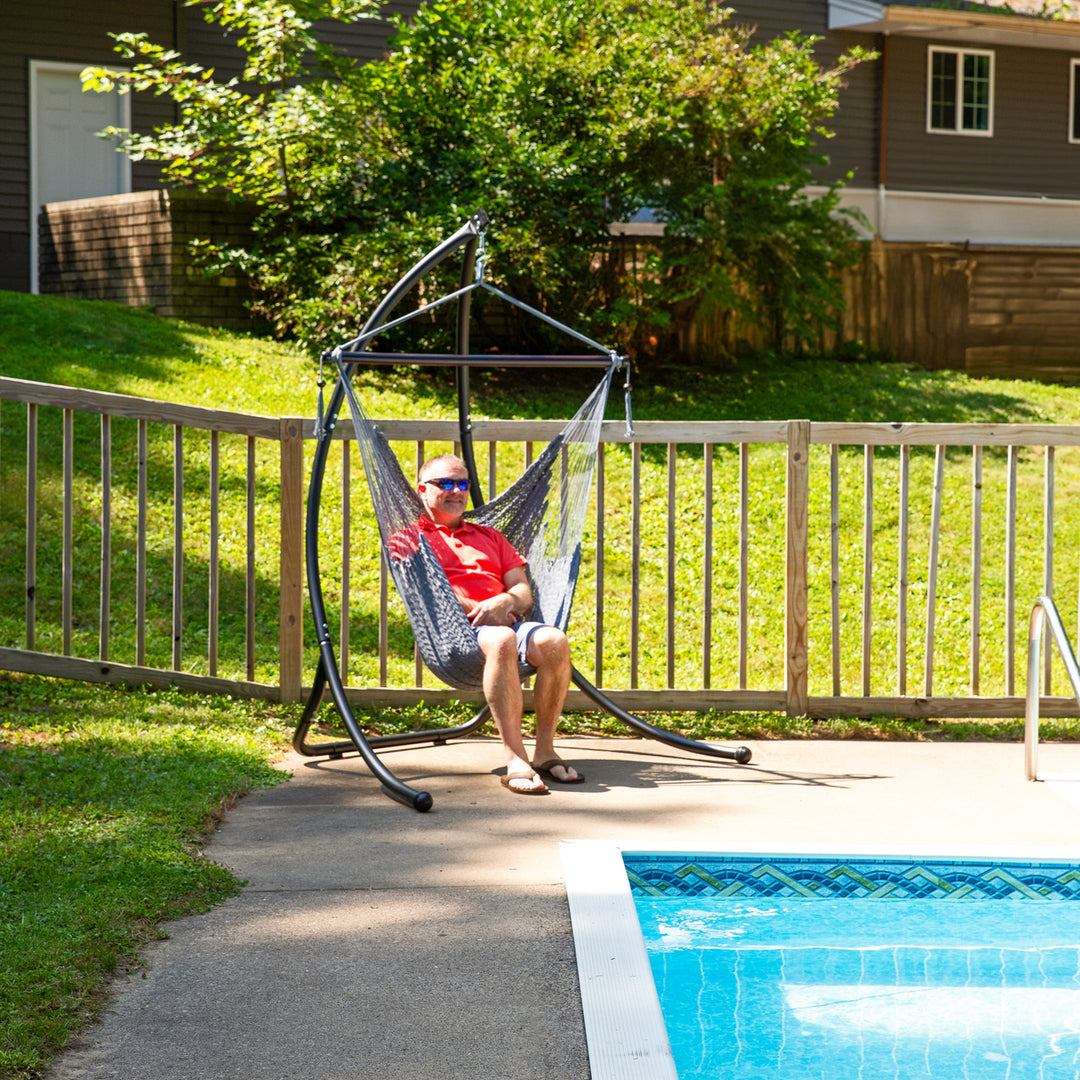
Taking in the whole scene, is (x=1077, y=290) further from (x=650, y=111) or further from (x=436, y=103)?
(x=436, y=103)

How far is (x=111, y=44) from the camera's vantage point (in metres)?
15.0

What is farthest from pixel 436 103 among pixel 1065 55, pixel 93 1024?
pixel 1065 55

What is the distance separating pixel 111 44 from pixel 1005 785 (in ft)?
44.1

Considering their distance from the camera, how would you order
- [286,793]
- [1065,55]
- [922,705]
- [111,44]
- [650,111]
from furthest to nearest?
[1065,55], [111,44], [650,111], [922,705], [286,793]

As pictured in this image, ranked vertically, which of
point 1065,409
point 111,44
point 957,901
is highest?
point 111,44

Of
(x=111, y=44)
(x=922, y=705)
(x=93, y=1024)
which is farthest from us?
(x=111, y=44)

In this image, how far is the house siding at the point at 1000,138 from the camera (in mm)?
20234

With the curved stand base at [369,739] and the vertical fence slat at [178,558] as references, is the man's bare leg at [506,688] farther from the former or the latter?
the vertical fence slat at [178,558]

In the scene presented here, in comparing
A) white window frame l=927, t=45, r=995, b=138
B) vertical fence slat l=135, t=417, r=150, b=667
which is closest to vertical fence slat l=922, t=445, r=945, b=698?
vertical fence slat l=135, t=417, r=150, b=667

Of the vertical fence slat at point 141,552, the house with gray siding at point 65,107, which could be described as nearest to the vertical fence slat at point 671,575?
the vertical fence slat at point 141,552

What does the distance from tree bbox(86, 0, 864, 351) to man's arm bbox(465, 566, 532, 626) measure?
596 cm

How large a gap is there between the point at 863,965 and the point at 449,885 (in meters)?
1.22

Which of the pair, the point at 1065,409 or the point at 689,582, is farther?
the point at 1065,409

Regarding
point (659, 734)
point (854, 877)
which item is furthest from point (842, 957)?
point (659, 734)
